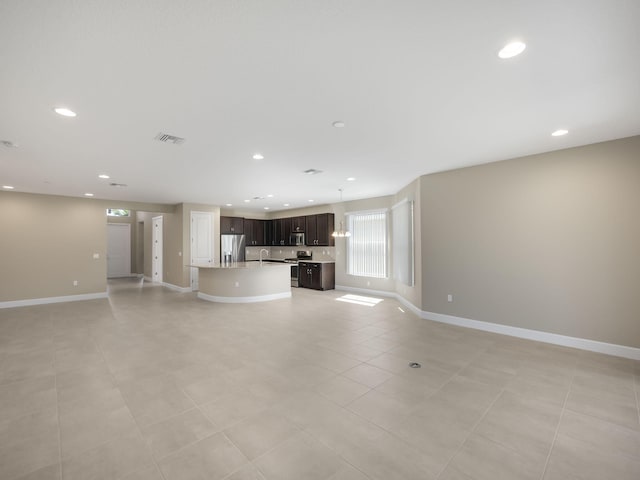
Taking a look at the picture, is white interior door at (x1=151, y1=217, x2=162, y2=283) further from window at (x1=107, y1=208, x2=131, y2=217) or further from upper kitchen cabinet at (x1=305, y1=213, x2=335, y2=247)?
upper kitchen cabinet at (x1=305, y1=213, x2=335, y2=247)

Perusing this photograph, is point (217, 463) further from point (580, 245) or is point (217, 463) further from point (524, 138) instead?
point (580, 245)

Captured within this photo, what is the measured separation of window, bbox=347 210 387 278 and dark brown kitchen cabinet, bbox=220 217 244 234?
158 inches

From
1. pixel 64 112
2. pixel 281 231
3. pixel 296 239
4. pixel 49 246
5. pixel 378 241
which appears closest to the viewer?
pixel 64 112

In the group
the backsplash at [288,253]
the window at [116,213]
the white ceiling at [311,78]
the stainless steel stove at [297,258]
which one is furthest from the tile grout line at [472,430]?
the window at [116,213]

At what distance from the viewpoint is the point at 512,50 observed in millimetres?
1938

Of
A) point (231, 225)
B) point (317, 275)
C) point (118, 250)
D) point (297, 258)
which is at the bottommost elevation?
point (317, 275)

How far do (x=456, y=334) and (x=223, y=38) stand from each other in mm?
4826

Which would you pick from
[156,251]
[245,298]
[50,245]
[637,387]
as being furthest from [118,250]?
[637,387]

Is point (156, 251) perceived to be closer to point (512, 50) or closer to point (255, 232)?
point (255, 232)

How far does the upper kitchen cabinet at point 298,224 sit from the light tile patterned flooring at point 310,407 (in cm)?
543

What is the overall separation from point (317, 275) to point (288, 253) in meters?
2.29

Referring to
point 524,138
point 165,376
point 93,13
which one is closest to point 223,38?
point 93,13

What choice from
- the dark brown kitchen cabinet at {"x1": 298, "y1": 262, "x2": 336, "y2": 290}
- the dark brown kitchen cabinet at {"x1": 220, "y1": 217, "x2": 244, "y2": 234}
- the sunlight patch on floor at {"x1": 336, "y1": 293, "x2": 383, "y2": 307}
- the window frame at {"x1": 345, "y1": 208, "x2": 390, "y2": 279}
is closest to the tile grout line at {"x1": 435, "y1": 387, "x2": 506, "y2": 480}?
the sunlight patch on floor at {"x1": 336, "y1": 293, "x2": 383, "y2": 307}

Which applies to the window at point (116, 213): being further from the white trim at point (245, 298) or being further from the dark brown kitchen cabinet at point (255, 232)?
the white trim at point (245, 298)
